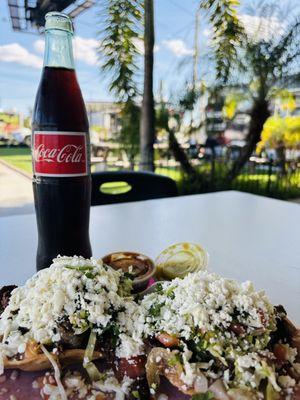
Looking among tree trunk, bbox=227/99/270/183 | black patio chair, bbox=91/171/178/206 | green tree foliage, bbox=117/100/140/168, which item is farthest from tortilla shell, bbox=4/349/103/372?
tree trunk, bbox=227/99/270/183

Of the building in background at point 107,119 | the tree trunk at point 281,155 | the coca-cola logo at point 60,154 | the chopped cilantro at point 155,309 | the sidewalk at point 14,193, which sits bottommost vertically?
the sidewalk at point 14,193

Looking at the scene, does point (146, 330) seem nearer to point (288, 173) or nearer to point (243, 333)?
point (243, 333)

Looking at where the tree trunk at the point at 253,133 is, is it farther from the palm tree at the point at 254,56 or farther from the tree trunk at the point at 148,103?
the tree trunk at the point at 148,103

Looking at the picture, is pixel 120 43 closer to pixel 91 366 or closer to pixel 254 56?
pixel 254 56

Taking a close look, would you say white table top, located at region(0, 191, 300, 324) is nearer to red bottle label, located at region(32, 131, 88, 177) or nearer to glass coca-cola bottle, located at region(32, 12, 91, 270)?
glass coca-cola bottle, located at region(32, 12, 91, 270)

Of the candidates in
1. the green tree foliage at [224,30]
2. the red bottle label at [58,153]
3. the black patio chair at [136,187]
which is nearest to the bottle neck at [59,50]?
the red bottle label at [58,153]

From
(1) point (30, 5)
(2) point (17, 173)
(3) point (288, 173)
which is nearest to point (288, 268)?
(1) point (30, 5)
